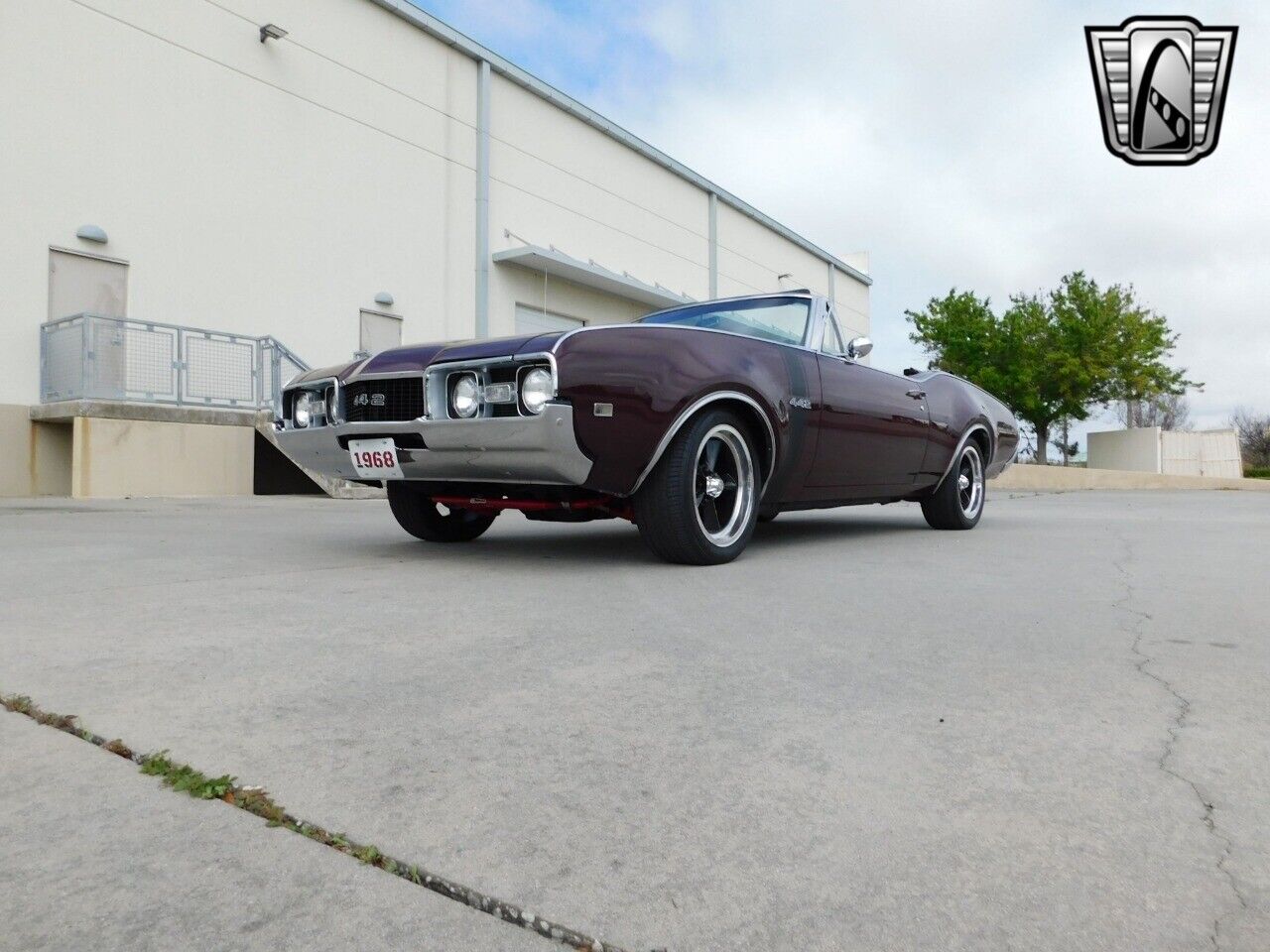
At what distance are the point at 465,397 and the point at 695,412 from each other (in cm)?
94

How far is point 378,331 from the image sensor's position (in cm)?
1569

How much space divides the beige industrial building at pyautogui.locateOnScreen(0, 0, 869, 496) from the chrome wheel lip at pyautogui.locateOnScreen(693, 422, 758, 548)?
851 centimetres

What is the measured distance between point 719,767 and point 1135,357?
34971 mm

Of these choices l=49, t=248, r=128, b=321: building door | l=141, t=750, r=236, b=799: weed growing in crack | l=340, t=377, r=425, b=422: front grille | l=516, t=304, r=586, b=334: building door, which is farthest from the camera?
l=516, t=304, r=586, b=334: building door

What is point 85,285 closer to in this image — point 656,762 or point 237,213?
point 237,213

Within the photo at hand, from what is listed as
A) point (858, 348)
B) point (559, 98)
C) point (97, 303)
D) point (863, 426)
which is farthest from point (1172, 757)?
point (559, 98)

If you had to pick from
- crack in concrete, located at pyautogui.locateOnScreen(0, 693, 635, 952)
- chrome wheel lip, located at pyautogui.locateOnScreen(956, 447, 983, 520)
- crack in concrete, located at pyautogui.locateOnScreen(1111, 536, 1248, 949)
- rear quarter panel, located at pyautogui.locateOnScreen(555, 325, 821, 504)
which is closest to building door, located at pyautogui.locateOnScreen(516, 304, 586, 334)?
chrome wheel lip, located at pyautogui.locateOnScreen(956, 447, 983, 520)

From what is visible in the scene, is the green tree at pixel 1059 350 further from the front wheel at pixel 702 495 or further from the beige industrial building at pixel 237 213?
the front wheel at pixel 702 495

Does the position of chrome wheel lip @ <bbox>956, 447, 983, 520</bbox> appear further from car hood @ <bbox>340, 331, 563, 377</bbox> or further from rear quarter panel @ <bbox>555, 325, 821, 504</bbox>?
car hood @ <bbox>340, 331, 563, 377</bbox>

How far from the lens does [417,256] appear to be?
16469 millimetres

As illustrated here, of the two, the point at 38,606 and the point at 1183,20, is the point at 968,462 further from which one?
the point at 38,606

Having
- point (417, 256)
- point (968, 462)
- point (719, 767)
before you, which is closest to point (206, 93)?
point (417, 256)

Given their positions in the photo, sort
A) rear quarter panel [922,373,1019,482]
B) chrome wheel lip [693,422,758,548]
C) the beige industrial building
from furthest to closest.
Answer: the beige industrial building, rear quarter panel [922,373,1019,482], chrome wheel lip [693,422,758,548]

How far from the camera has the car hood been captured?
11.7 ft
